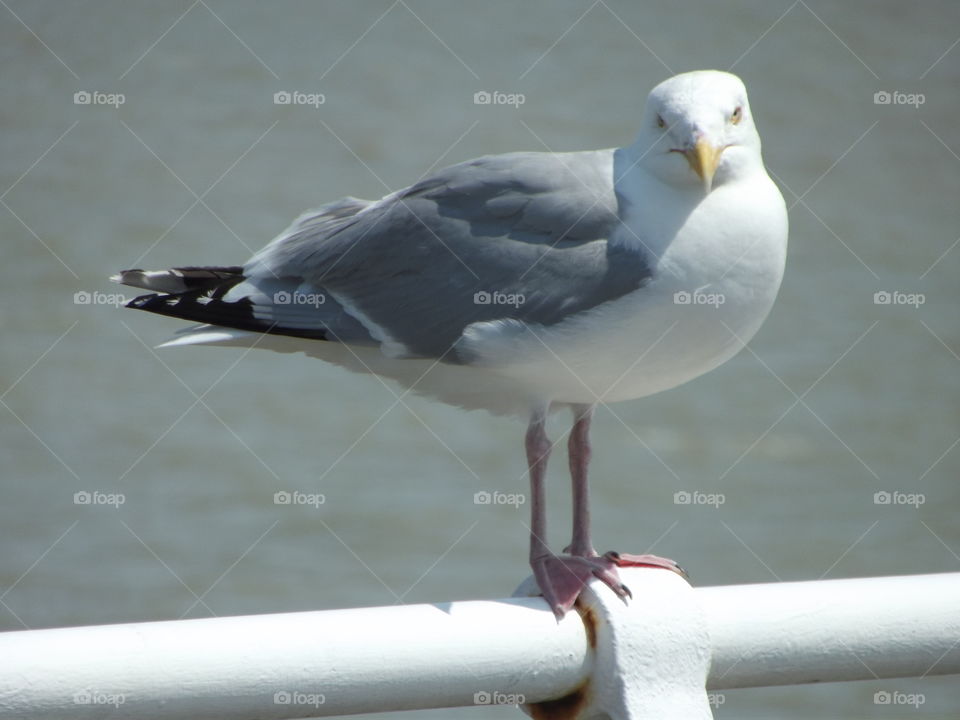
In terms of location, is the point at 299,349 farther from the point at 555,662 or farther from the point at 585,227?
the point at 555,662

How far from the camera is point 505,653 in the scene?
1329mm

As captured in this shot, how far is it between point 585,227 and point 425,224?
305mm

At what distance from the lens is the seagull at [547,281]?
2.01 meters

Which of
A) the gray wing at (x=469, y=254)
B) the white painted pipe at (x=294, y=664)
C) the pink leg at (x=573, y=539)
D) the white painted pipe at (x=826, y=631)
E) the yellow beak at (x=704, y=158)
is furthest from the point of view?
the gray wing at (x=469, y=254)

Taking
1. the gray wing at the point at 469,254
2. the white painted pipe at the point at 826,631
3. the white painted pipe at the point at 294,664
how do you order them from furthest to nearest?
the gray wing at the point at 469,254 → the white painted pipe at the point at 826,631 → the white painted pipe at the point at 294,664

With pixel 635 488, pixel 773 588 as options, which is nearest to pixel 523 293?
pixel 773 588

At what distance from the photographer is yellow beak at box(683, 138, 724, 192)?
1958 mm

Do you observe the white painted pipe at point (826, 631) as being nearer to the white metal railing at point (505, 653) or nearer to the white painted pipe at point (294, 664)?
the white metal railing at point (505, 653)

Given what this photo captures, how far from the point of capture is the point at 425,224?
91.2 inches

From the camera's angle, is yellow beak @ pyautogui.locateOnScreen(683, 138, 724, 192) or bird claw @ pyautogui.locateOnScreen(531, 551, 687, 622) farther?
yellow beak @ pyautogui.locateOnScreen(683, 138, 724, 192)

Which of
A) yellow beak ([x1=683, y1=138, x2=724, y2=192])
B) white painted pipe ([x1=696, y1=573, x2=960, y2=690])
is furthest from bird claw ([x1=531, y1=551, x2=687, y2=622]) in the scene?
yellow beak ([x1=683, y1=138, x2=724, y2=192])

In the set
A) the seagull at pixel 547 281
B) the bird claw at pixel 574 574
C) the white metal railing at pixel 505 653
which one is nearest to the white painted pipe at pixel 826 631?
the white metal railing at pixel 505 653

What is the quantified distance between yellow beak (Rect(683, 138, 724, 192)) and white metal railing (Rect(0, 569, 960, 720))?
0.68 meters

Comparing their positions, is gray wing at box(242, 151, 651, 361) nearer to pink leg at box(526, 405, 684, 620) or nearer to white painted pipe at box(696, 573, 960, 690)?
pink leg at box(526, 405, 684, 620)
